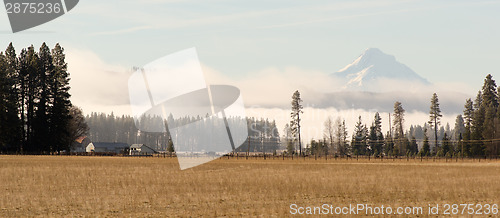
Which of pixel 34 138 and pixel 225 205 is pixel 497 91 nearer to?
pixel 34 138

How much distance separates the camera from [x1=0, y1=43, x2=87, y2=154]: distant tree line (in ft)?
302

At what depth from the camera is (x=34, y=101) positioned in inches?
3858

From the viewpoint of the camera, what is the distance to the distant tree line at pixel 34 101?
92.1 meters

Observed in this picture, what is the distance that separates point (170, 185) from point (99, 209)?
11029 millimetres

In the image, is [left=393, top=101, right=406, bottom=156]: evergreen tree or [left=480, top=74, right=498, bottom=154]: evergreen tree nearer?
[left=480, top=74, right=498, bottom=154]: evergreen tree

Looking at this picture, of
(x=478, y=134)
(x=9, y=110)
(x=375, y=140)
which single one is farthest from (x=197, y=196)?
(x=375, y=140)

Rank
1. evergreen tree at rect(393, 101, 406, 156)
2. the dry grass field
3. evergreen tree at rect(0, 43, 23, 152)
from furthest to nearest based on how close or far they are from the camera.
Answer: evergreen tree at rect(393, 101, 406, 156) < evergreen tree at rect(0, 43, 23, 152) < the dry grass field

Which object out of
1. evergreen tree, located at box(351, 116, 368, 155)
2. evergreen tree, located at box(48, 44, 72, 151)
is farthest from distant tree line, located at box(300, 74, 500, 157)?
evergreen tree, located at box(48, 44, 72, 151)

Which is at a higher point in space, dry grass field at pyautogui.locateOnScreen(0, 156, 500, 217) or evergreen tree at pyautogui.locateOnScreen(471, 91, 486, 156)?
evergreen tree at pyautogui.locateOnScreen(471, 91, 486, 156)

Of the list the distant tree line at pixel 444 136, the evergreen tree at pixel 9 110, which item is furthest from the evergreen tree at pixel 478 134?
the evergreen tree at pixel 9 110

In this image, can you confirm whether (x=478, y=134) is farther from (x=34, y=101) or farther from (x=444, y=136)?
(x=34, y=101)

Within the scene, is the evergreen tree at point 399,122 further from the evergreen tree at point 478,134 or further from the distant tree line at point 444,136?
the evergreen tree at point 478,134

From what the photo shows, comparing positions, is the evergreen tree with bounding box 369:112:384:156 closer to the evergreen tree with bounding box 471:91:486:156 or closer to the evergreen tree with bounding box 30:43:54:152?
the evergreen tree with bounding box 471:91:486:156

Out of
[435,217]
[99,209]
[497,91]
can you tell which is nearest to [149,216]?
[99,209]
